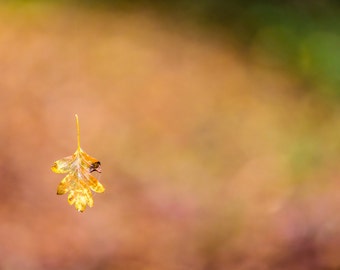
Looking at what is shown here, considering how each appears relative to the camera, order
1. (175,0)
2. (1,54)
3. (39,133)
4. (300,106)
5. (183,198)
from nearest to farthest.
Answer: (183,198) → (39,133) → (300,106) → (1,54) → (175,0)

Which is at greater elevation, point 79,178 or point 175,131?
point 175,131

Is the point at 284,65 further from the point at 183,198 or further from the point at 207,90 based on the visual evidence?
the point at 183,198

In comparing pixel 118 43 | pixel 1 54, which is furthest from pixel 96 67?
pixel 1 54

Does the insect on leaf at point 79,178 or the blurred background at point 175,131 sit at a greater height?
the blurred background at point 175,131

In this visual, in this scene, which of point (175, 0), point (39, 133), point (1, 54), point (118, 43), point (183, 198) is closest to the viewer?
point (183, 198)

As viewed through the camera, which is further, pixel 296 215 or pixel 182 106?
pixel 182 106

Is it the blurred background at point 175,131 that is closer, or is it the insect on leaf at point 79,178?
the insect on leaf at point 79,178

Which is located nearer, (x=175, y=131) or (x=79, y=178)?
(x=79, y=178)

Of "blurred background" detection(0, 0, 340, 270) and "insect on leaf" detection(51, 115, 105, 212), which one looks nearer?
"insect on leaf" detection(51, 115, 105, 212)
